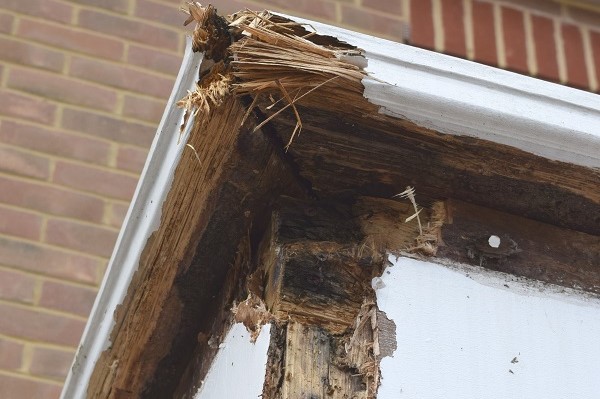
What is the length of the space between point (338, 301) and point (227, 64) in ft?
1.30

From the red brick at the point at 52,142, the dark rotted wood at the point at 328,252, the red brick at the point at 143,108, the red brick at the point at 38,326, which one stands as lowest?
the dark rotted wood at the point at 328,252

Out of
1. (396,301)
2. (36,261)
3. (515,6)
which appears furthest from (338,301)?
(515,6)

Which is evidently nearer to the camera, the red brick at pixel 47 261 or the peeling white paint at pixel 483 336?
the peeling white paint at pixel 483 336

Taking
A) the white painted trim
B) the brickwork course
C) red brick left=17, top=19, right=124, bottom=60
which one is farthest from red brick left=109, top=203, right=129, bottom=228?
the white painted trim

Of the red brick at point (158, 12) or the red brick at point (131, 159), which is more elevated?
the red brick at point (158, 12)

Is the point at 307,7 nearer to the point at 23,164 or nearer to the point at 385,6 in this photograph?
the point at 385,6

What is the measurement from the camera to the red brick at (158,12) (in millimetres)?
3291

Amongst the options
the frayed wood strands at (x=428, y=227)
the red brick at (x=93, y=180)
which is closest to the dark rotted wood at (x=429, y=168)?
the frayed wood strands at (x=428, y=227)

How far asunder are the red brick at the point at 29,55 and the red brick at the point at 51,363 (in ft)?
2.91

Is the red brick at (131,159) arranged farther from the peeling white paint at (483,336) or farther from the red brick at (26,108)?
the peeling white paint at (483,336)

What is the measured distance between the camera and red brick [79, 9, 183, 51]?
324 centimetres

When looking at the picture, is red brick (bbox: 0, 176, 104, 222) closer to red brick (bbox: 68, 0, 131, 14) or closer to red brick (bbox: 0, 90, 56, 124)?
red brick (bbox: 0, 90, 56, 124)

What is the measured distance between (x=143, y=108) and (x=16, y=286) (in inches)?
26.7

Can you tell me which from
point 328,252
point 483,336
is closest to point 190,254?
point 328,252
